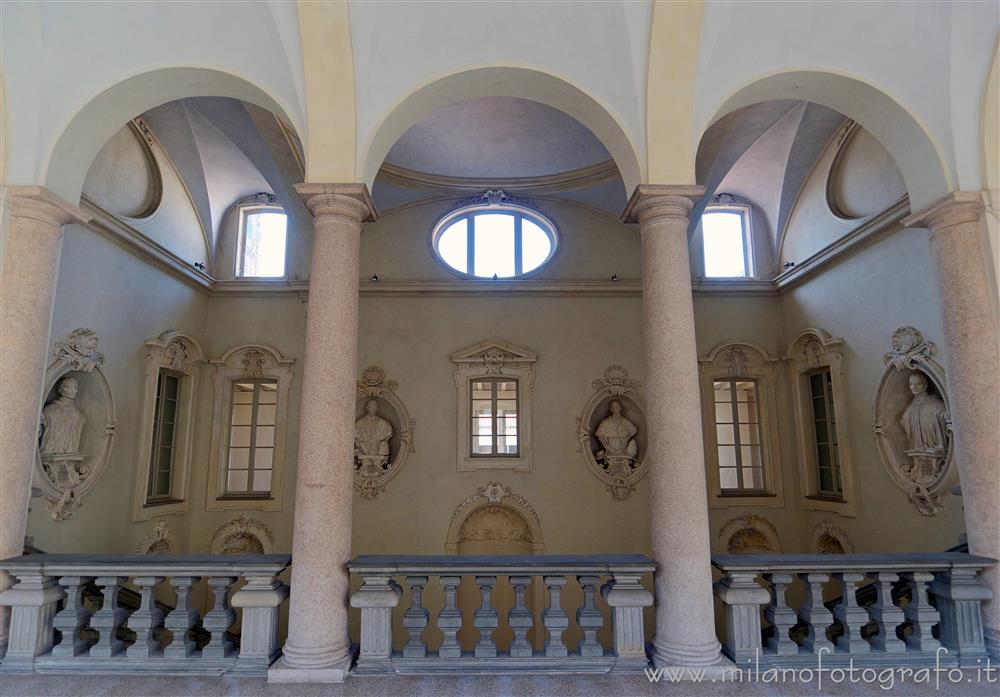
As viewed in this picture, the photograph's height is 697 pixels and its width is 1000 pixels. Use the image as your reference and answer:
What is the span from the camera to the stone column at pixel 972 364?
17.1ft

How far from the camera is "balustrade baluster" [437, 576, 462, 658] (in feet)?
15.9

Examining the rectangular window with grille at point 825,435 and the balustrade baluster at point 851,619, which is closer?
the balustrade baluster at point 851,619

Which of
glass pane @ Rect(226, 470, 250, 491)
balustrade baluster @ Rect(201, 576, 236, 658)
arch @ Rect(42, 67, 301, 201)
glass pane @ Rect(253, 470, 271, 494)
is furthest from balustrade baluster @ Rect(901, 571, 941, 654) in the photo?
glass pane @ Rect(226, 470, 250, 491)

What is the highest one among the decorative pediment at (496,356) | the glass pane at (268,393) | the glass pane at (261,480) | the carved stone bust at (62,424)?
the decorative pediment at (496,356)

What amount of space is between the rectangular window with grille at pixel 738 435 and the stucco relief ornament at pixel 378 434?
18.3ft

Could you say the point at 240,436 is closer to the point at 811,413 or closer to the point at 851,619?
the point at 851,619

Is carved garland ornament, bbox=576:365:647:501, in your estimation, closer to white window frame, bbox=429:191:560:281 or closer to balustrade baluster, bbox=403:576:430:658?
white window frame, bbox=429:191:560:281

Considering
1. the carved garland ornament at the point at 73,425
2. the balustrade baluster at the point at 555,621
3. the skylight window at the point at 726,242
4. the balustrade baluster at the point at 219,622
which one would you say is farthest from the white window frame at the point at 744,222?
the carved garland ornament at the point at 73,425

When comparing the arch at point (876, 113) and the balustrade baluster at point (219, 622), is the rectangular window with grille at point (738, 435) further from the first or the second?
the balustrade baluster at point (219, 622)

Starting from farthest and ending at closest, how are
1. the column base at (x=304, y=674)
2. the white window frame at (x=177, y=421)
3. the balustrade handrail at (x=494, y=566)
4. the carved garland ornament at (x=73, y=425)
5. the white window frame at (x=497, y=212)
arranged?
1. the white window frame at (x=497, y=212)
2. the white window frame at (x=177, y=421)
3. the carved garland ornament at (x=73, y=425)
4. the balustrade handrail at (x=494, y=566)
5. the column base at (x=304, y=674)

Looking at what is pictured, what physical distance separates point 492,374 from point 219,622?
6.66m

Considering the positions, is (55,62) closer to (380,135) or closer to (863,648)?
(380,135)

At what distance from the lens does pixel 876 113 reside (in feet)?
19.7

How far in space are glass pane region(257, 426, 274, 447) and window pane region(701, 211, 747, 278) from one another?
8594 millimetres
